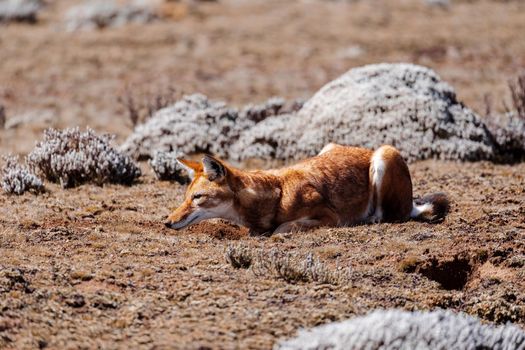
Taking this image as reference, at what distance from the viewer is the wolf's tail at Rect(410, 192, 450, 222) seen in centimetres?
845

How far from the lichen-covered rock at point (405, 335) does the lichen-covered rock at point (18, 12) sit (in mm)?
26006

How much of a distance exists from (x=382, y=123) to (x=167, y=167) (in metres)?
3.44

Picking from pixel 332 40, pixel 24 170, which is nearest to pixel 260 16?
pixel 332 40

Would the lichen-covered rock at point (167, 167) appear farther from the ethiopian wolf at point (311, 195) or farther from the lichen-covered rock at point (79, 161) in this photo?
the ethiopian wolf at point (311, 195)

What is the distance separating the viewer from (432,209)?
851cm

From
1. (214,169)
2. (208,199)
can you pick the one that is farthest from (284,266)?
(214,169)

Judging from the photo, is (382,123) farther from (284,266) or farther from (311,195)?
(284,266)

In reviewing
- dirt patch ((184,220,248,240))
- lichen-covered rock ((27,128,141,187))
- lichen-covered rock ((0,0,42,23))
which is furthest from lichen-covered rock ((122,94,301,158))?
lichen-covered rock ((0,0,42,23))

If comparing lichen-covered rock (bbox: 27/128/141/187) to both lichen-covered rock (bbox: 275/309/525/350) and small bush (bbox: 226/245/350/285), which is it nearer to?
small bush (bbox: 226/245/350/285)

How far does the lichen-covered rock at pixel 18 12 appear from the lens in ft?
93.8

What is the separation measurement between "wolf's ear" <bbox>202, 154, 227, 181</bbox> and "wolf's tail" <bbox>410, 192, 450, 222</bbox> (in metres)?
2.20

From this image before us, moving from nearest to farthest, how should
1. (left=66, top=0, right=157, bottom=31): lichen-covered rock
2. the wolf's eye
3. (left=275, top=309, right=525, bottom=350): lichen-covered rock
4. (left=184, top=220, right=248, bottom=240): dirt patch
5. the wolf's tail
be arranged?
(left=275, top=309, right=525, bottom=350): lichen-covered rock → the wolf's eye → (left=184, top=220, right=248, bottom=240): dirt patch → the wolf's tail → (left=66, top=0, right=157, bottom=31): lichen-covered rock

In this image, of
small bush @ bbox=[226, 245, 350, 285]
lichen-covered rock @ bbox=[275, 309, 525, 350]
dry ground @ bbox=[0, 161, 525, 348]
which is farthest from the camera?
small bush @ bbox=[226, 245, 350, 285]

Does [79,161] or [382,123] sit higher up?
[382,123]
